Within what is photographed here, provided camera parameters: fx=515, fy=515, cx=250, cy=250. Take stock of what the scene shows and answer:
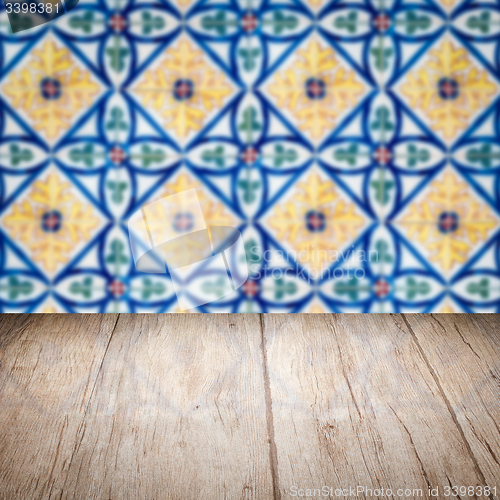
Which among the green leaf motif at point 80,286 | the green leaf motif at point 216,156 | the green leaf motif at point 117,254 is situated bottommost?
the green leaf motif at point 80,286

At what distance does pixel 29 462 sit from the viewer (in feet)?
1.54

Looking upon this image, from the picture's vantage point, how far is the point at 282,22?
0.71m

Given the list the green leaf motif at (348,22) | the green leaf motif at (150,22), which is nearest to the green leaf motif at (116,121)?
the green leaf motif at (150,22)

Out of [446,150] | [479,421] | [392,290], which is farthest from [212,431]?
[446,150]

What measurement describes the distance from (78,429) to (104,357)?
143mm

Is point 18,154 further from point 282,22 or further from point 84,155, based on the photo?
point 282,22

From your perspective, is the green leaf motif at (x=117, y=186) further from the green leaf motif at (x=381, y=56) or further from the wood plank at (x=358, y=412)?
the green leaf motif at (x=381, y=56)

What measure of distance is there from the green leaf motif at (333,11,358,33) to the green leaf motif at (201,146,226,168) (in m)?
0.23

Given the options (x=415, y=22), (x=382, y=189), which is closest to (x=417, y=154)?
(x=382, y=189)

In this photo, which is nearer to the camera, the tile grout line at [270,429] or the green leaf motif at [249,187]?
the tile grout line at [270,429]

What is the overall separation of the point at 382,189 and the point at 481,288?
0.21 metres

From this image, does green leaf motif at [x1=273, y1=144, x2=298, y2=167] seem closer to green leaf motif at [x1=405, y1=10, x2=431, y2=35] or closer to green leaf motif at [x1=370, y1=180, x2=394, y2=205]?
green leaf motif at [x1=370, y1=180, x2=394, y2=205]

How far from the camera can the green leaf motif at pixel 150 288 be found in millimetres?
766

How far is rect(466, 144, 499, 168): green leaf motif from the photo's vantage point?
73 centimetres
